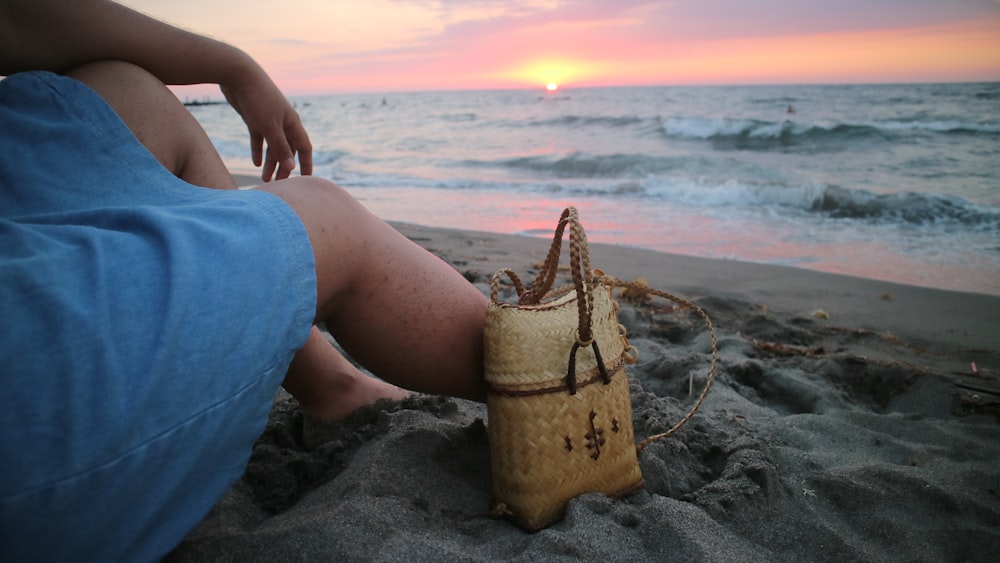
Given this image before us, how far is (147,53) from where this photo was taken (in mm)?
1348

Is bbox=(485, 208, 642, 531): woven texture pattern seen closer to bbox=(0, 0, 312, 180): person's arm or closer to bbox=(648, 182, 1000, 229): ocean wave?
bbox=(0, 0, 312, 180): person's arm

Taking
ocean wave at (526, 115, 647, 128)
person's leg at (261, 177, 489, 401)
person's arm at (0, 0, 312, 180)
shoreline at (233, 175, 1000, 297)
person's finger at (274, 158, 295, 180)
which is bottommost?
shoreline at (233, 175, 1000, 297)

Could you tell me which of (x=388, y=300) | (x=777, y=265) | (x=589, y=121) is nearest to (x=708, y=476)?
(x=388, y=300)

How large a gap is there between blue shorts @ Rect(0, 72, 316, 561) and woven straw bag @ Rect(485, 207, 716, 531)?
449 millimetres

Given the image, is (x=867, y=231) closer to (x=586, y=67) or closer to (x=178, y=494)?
(x=178, y=494)

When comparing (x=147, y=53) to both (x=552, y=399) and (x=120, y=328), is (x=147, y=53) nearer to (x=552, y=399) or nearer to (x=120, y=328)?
(x=120, y=328)

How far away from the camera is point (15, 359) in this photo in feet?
2.19

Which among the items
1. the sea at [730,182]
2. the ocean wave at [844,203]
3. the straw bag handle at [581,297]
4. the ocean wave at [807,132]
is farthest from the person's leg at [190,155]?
the ocean wave at [807,132]

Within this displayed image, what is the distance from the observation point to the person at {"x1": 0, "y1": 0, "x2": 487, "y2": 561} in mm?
692

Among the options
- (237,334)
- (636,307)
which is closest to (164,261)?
(237,334)

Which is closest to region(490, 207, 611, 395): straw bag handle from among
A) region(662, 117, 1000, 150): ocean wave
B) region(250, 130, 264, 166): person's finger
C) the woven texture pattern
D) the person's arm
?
the woven texture pattern

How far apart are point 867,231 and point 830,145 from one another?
777 cm

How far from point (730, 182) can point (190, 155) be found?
25.2ft

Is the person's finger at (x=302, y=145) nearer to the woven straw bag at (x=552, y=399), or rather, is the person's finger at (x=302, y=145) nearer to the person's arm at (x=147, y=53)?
the person's arm at (x=147, y=53)
